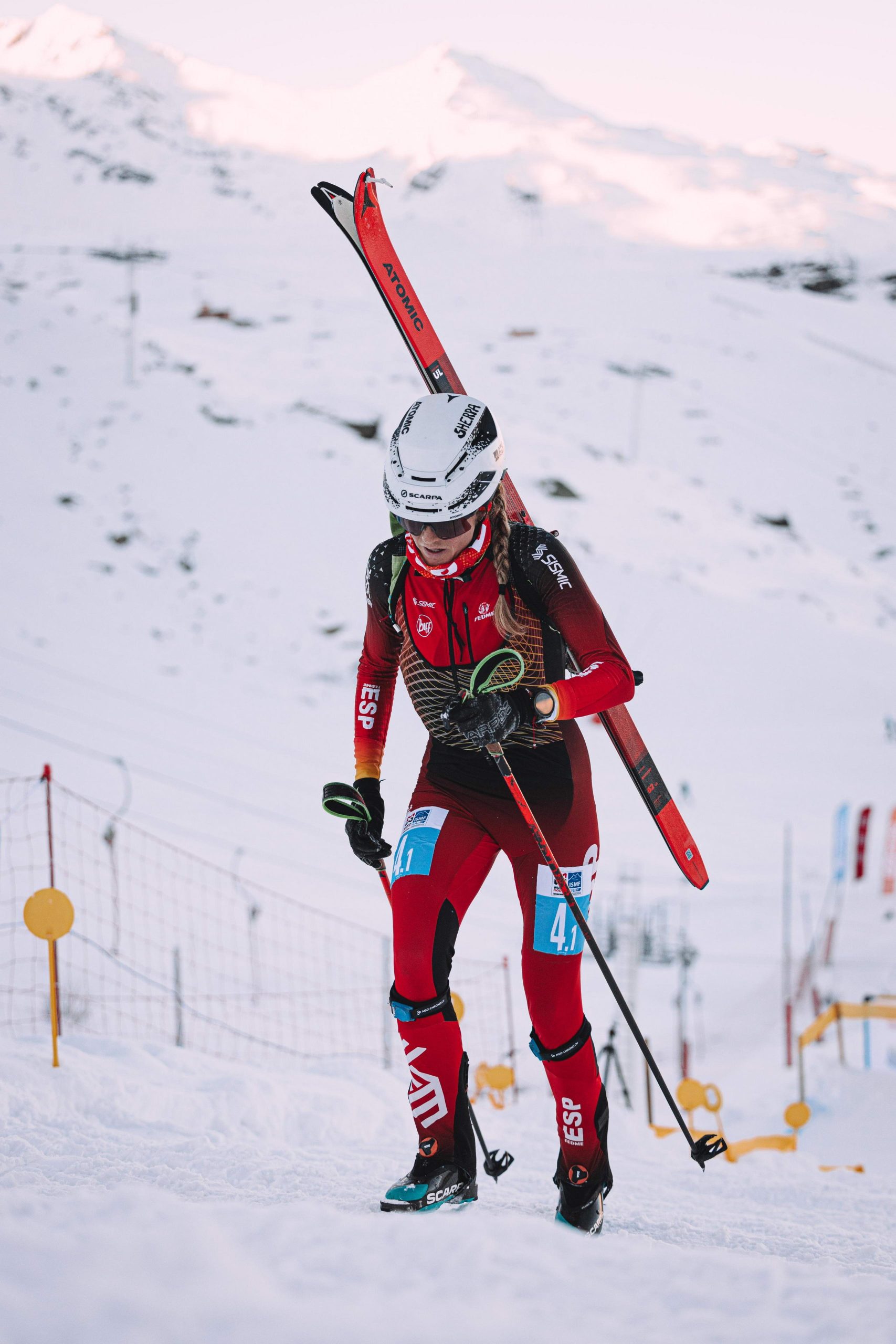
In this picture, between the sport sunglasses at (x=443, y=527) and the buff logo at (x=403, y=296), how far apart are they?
147 centimetres

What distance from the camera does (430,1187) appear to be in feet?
10.2

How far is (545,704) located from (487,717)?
0.62 feet

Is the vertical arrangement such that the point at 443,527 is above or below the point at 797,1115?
above

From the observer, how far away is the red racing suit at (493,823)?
128 inches

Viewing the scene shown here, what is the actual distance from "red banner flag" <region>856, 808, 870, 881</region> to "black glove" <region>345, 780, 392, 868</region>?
14.4 m

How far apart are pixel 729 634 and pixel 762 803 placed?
9462 mm

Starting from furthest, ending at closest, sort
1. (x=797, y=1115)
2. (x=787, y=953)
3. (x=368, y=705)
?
1. (x=787, y=953)
2. (x=797, y=1115)
3. (x=368, y=705)

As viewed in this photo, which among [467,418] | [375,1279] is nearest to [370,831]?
[467,418]

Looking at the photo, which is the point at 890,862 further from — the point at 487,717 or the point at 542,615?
the point at 487,717

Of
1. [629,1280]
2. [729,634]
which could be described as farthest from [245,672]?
[629,1280]

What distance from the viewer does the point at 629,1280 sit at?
178 cm

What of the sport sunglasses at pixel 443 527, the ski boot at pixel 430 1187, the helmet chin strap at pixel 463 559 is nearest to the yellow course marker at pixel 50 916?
the ski boot at pixel 430 1187

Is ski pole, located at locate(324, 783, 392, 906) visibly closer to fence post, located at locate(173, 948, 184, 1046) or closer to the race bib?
the race bib

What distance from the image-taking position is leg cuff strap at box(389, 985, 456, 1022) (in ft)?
10.6
